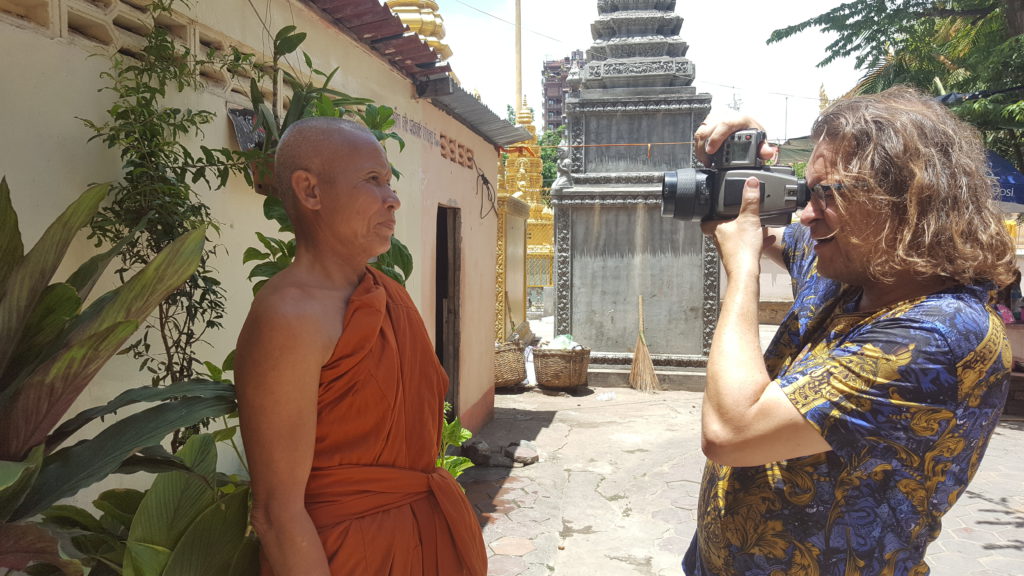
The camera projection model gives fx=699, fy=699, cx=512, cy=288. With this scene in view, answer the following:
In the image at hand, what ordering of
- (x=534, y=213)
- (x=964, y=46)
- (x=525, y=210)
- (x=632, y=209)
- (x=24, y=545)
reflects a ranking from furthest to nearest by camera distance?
(x=534, y=213)
(x=525, y=210)
(x=632, y=209)
(x=964, y=46)
(x=24, y=545)

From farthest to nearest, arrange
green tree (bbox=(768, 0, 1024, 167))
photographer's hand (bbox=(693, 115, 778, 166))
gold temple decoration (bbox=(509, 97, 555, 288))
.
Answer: gold temple decoration (bbox=(509, 97, 555, 288)) → green tree (bbox=(768, 0, 1024, 167)) → photographer's hand (bbox=(693, 115, 778, 166))

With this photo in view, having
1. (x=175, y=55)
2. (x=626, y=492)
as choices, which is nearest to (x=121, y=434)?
(x=175, y=55)

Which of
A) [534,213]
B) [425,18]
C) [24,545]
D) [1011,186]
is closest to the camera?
[24,545]

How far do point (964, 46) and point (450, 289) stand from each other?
298 inches

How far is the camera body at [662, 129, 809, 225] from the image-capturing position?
5.12 feet

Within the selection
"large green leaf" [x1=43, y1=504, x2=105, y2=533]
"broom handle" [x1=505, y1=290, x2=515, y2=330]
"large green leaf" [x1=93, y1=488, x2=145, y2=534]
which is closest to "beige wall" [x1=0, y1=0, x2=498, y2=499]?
"large green leaf" [x1=93, y1=488, x2=145, y2=534]

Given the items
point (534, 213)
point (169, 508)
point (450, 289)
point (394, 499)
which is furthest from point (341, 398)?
point (534, 213)

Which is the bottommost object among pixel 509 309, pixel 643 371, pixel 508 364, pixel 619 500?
pixel 619 500

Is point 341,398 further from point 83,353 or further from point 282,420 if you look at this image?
point 83,353

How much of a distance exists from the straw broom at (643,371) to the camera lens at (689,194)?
7.87m

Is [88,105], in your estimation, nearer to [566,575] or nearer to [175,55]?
[175,55]

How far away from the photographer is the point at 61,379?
1189 millimetres

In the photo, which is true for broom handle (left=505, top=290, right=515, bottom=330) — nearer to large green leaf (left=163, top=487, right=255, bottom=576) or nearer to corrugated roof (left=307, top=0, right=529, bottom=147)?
corrugated roof (left=307, top=0, right=529, bottom=147)

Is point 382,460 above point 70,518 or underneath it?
above
